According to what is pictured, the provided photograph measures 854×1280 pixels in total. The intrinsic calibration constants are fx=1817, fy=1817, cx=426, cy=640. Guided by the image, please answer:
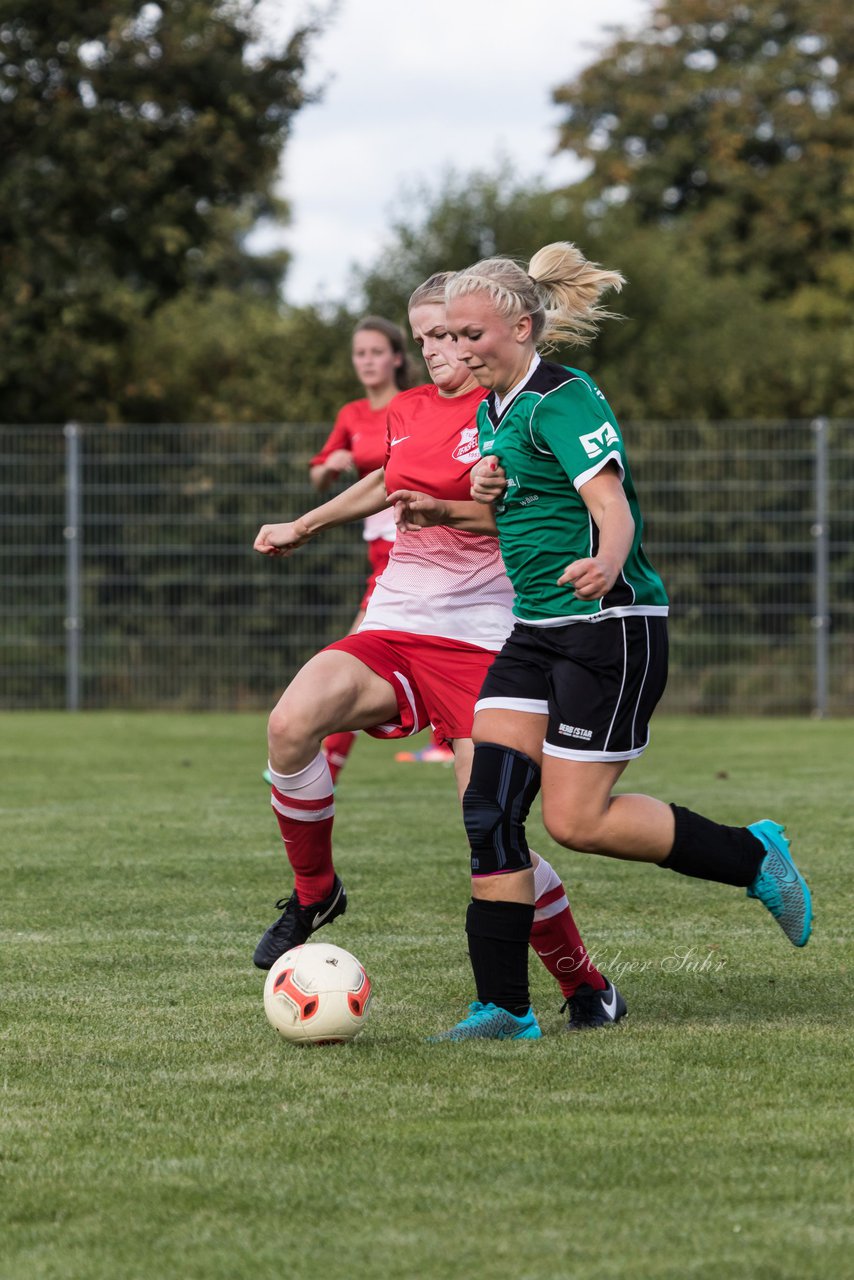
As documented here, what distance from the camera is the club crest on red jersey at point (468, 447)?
5.21 m

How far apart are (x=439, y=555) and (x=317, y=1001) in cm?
164

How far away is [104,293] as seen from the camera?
18844 mm

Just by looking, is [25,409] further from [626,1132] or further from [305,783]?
[626,1132]

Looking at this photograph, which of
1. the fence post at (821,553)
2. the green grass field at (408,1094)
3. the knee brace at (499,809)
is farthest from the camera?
the fence post at (821,553)

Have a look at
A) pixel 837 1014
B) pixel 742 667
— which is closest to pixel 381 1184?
pixel 837 1014

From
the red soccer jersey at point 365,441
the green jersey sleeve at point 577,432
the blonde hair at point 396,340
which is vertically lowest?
the green jersey sleeve at point 577,432

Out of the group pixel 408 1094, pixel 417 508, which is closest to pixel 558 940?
pixel 408 1094

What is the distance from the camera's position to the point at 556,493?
4438 mm

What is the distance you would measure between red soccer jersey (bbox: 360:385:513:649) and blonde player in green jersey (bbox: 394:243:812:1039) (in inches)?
27.2

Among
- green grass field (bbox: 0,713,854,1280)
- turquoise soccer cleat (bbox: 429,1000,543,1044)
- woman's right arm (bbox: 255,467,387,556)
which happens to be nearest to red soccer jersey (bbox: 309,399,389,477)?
green grass field (bbox: 0,713,854,1280)

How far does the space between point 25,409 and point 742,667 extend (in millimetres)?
7644

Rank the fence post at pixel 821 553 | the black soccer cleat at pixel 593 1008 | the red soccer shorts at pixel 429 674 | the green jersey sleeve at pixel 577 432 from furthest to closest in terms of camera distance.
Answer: the fence post at pixel 821 553 < the red soccer shorts at pixel 429 674 < the black soccer cleat at pixel 593 1008 < the green jersey sleeve at pixel 577 432

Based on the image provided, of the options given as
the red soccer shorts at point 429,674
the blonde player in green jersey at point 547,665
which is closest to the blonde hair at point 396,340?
the red soccer shorts at point 429,674

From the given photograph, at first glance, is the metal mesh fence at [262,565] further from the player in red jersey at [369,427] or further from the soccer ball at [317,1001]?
the soccer ball at [317,1001]
